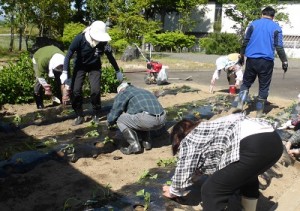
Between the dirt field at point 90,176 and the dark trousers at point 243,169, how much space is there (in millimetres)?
626

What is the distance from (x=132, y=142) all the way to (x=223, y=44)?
20377 millimetres

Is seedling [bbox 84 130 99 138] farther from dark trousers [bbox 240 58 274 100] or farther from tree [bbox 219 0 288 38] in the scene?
tree [bbox 219 0 288 38]

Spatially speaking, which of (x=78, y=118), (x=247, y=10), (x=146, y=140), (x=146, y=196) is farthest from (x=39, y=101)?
(x=247, y=10)

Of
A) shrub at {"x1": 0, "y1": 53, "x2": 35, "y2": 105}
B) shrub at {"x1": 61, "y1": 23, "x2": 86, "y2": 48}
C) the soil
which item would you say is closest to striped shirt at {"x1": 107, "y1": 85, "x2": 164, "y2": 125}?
the soil

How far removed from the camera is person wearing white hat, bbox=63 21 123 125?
5.36 meters

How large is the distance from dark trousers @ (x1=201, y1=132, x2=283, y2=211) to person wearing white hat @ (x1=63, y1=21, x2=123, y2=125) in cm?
330

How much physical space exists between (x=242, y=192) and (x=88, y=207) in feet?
4.25

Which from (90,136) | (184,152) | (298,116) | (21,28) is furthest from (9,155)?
(21,28)

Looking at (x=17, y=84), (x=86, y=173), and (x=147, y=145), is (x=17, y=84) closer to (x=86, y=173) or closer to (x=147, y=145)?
(x=147, y=145)

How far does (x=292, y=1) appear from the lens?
88.4 ft

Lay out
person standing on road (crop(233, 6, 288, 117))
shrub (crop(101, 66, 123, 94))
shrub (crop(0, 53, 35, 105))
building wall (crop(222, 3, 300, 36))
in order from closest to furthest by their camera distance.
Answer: person standing on road (crop(233, 6, 288, 117)) → shrub (crop(0, 53, 35, 105)) → shrub (crop(101, 66, 123, 94)) → building wall (crop(222, 3, 300, 36))

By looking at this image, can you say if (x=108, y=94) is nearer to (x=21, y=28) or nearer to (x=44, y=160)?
(x=44, y=160)

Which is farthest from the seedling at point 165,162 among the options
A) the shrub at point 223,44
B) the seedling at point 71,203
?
the shrub at point 223,44

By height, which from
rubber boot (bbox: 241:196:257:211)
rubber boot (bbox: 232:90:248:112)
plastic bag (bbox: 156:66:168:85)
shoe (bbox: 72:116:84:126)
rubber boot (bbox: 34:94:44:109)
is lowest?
rubber boot (bbox: 241:196:257:211)
